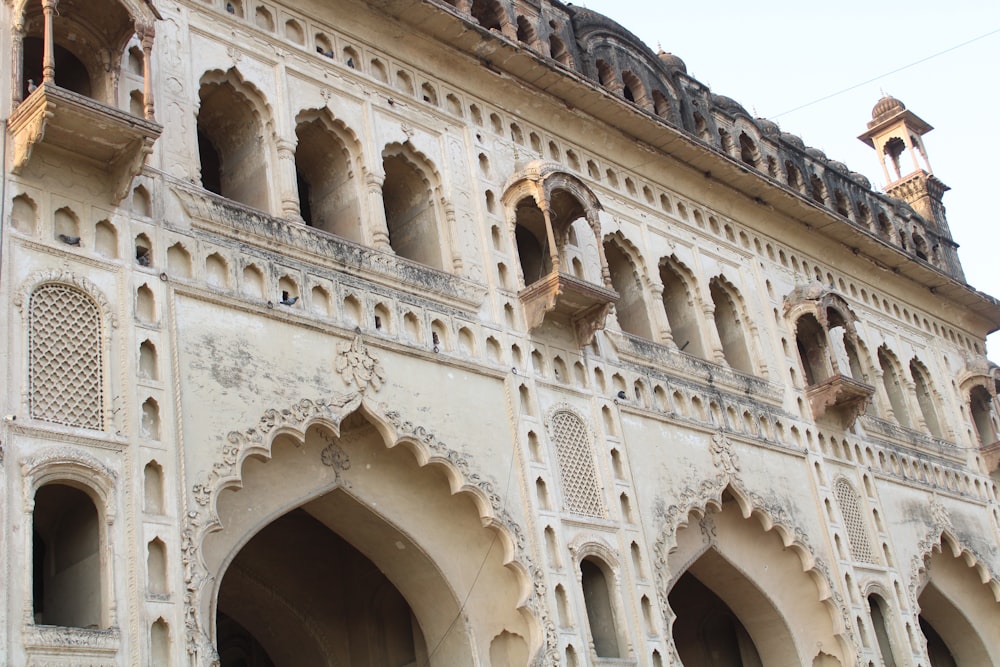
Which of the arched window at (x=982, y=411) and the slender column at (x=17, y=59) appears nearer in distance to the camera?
the slender column at (x=17, y=59)

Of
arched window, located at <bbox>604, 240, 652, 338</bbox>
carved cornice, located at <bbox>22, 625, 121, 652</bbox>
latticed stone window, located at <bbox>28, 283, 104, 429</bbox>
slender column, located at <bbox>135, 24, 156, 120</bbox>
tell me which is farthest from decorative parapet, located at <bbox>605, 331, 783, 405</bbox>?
carved cornice, located at <bbox>22, 625, 121, 652</bbox>

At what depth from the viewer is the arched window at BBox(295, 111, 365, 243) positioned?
1159cm

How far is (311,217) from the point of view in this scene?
12.3 m

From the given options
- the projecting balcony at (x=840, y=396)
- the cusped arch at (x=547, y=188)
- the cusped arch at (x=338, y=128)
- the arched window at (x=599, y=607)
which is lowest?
the arched window at (x=599, y=607)

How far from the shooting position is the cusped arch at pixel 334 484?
330 inches

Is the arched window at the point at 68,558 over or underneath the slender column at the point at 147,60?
underneath

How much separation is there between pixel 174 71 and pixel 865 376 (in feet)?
36.2

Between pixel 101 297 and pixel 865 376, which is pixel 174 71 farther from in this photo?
pixel 865 376

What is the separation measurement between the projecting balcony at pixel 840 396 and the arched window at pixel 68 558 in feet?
32.7

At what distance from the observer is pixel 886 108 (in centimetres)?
2414

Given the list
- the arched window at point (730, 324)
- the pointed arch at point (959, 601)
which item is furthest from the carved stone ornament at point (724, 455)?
the pointed arch at point (959, 601)

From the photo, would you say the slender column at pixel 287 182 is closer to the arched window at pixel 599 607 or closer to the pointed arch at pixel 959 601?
the arched window at pixel 599 607

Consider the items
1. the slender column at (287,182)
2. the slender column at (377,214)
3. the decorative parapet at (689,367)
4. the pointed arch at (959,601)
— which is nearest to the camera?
the slender column at (287,182)

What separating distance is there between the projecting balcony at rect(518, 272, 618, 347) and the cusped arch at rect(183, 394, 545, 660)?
2.12 meters
